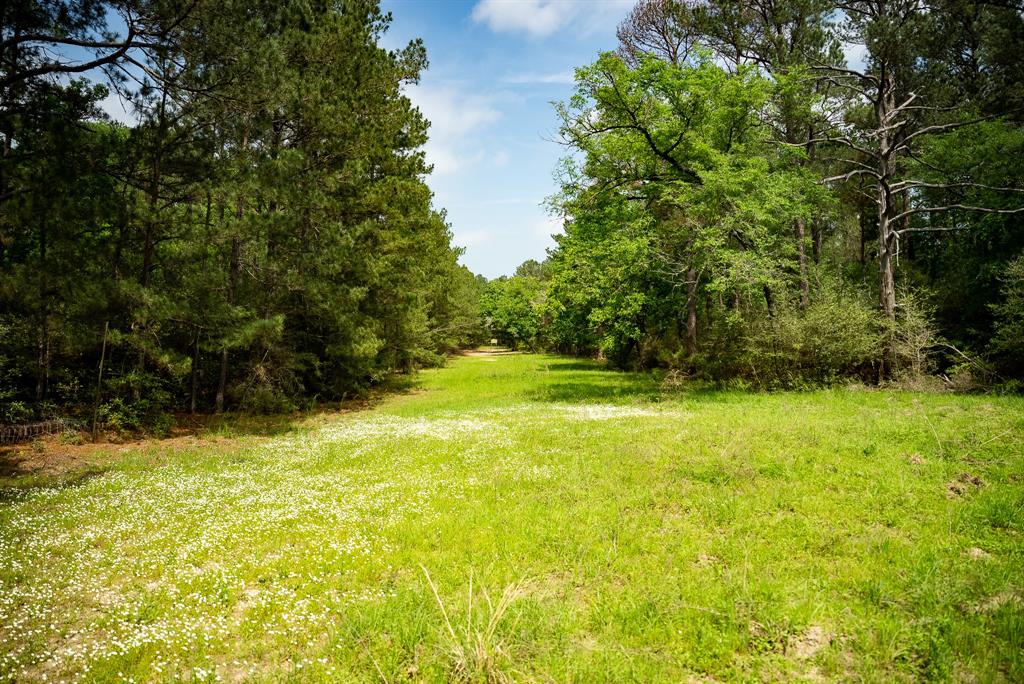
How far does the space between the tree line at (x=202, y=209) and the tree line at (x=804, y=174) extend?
9350 millimetres

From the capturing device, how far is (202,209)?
17.2 metres

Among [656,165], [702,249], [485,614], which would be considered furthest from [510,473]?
[656,165]

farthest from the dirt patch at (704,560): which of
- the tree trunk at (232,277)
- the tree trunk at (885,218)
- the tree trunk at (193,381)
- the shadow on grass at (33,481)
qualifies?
the tree trunk at (193,381)

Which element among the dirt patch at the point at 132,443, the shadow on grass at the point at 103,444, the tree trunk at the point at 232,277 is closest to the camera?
the shadow on grass at the point at 103,444

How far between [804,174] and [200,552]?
24.1 metres

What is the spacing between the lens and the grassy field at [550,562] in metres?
4.24

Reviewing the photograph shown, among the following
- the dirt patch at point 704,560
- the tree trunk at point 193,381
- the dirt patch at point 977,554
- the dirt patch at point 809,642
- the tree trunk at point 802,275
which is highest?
the tree trunk at point 802,275

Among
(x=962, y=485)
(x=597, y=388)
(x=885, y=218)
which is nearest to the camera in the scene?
(x=962, y=485)

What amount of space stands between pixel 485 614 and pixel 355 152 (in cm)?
2048

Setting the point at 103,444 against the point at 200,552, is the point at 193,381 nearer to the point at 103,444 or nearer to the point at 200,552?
the point at 103,444

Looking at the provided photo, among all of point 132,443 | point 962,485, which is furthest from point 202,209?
point 962,485

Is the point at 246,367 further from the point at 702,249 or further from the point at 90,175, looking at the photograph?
the point at 702,249

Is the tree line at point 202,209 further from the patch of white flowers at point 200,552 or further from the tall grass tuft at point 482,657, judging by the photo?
the tall grass tuft at point 482,657

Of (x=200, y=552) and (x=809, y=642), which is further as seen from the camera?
(x=200, y=552)
